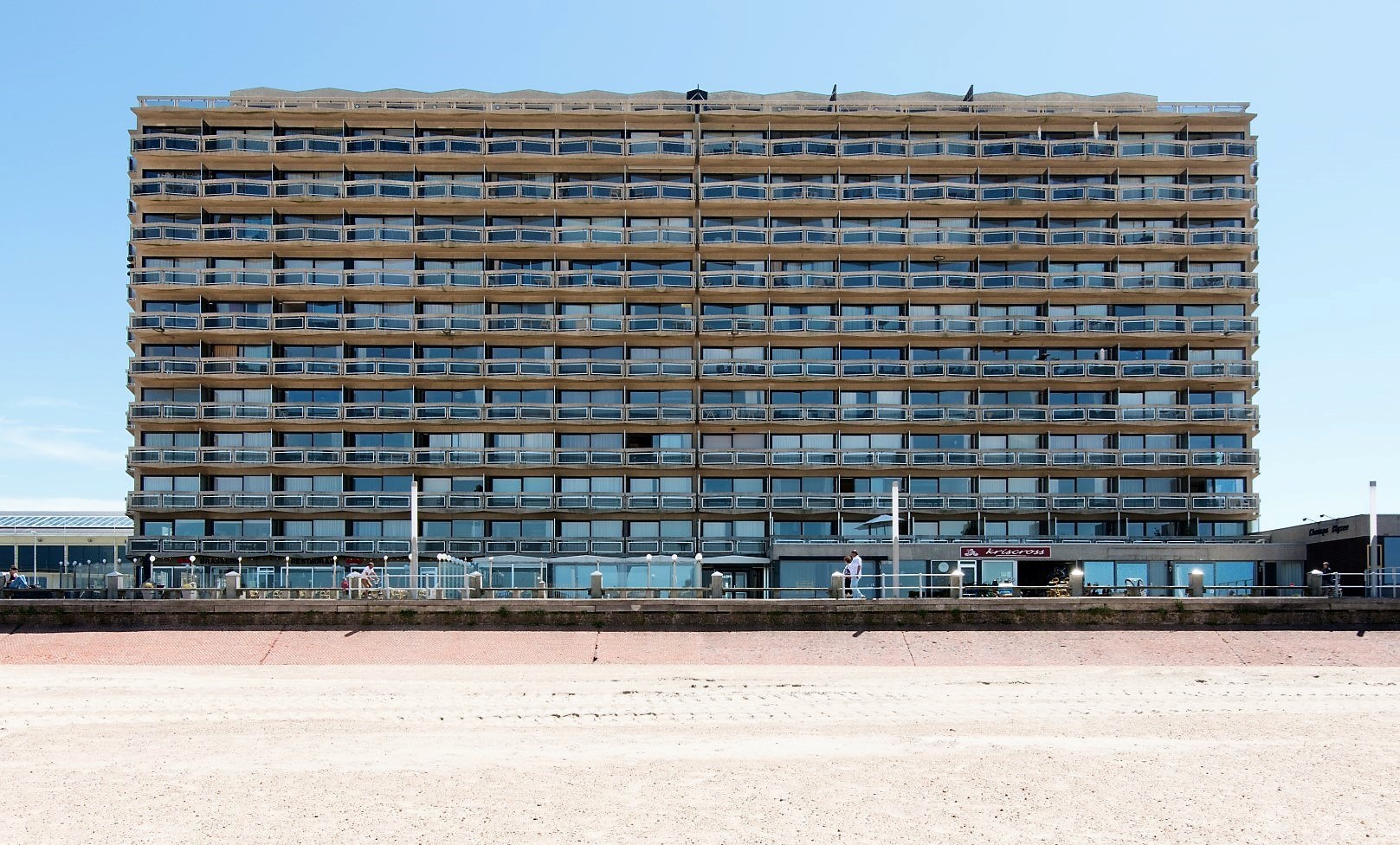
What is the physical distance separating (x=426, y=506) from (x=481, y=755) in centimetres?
3934

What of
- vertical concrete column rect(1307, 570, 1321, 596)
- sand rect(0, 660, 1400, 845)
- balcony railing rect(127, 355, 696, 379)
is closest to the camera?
sand rect(0, 660, 1400, 845)

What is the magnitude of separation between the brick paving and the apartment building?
816 inches

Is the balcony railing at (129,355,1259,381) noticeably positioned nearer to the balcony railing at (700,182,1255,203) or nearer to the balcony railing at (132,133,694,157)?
the balcony railing at (700,182,1255,203)

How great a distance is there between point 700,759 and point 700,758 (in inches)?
3.1

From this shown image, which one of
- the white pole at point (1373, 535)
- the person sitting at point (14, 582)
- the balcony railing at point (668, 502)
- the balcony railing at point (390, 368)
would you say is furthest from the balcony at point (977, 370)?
the person sitting at point (14, 582)

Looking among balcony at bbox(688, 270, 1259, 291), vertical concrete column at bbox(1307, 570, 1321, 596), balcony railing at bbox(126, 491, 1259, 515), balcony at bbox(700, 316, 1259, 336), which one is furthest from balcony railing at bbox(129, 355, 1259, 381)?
vertical concrete column at bbox(1307, 570, 1321, 596)

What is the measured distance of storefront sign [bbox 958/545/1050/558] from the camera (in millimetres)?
50469

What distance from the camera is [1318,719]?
71.9 feet

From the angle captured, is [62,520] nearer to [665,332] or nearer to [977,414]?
[665,332]

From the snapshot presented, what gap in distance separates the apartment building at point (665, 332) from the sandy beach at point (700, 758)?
27507 millimetres

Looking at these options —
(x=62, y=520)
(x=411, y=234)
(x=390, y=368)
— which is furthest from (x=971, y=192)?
(x=62, y=520)

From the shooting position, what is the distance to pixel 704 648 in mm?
32969

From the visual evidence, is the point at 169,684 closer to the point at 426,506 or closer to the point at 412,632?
Result: the point at 412,632

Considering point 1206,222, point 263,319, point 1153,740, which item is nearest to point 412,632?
point 1153,740
